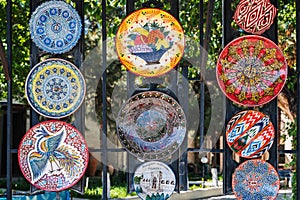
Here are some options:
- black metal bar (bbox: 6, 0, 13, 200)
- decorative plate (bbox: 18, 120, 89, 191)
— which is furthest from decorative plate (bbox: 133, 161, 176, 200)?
black metal bar (bbox: 6, 0, 13, 200)

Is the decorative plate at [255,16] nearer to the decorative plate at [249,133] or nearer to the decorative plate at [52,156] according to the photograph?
the decorative plate at [249,133]

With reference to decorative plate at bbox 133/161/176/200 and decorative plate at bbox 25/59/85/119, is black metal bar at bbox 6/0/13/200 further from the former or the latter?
decorative plate at bbox 133/161/176/200


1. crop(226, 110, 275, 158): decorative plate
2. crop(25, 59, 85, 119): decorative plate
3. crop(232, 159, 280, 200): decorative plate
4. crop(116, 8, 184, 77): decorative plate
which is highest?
crop(116, 8, 184, 77): decorative plate

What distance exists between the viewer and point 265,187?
3.88 meters

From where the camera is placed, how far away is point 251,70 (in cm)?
391

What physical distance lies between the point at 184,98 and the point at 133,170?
59cm

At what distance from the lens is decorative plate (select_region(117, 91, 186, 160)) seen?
3.93 meters

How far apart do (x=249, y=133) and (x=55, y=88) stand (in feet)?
4.31

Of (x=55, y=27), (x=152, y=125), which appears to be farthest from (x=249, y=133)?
(x=55, y=27)

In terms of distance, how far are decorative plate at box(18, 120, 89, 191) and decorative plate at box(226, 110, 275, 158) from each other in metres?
0.97

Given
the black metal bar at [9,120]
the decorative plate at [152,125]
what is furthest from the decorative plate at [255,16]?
the black metal bar at [9,120]

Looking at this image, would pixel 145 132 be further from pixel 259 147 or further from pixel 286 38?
pixel 286 38

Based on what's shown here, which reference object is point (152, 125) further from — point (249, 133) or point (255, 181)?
point (255, 181)

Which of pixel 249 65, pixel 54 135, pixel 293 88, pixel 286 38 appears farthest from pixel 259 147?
pixel 286 38
